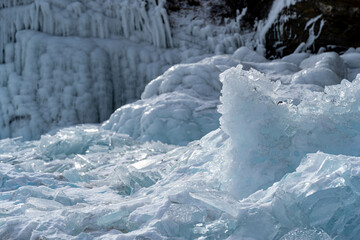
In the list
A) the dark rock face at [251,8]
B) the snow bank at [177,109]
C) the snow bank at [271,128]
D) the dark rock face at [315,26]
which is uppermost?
the dark rock face at [251,8]

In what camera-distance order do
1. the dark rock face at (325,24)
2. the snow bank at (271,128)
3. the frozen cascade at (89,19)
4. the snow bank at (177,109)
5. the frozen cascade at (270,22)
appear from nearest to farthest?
the snow bank at (271,128) → the snow bank at (177,109) → the dark rock face at (325,24) → the frozen cascade at (270,22) → the frozen cascade at (89,19)

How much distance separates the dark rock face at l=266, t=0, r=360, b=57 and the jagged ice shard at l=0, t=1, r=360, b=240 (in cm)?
56

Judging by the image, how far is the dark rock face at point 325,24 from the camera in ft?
32.3

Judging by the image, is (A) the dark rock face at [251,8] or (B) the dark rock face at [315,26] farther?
(A) the dark rock face at [251,8]

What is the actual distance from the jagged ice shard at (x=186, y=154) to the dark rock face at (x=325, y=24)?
56cm

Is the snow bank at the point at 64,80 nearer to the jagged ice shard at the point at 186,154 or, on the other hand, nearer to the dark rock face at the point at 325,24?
the jagged ice shard at the point at 186,154

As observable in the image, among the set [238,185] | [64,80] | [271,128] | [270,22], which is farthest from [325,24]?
[238,185]

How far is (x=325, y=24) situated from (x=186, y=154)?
25.2 feet

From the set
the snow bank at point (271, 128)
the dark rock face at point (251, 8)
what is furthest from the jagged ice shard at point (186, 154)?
the dark rock face at point (251, 8)

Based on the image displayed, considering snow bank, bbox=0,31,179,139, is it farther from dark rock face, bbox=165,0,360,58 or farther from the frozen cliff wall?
dark rock face, bbox=165,0,360,58

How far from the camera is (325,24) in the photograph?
10.1 meters

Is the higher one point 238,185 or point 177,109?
point 238,185

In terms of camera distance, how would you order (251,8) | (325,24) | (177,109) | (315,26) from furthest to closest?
(251,8) → (315,26) → (325,24) → (177,109)

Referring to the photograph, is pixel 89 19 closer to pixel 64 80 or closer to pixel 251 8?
pixel 64 80
